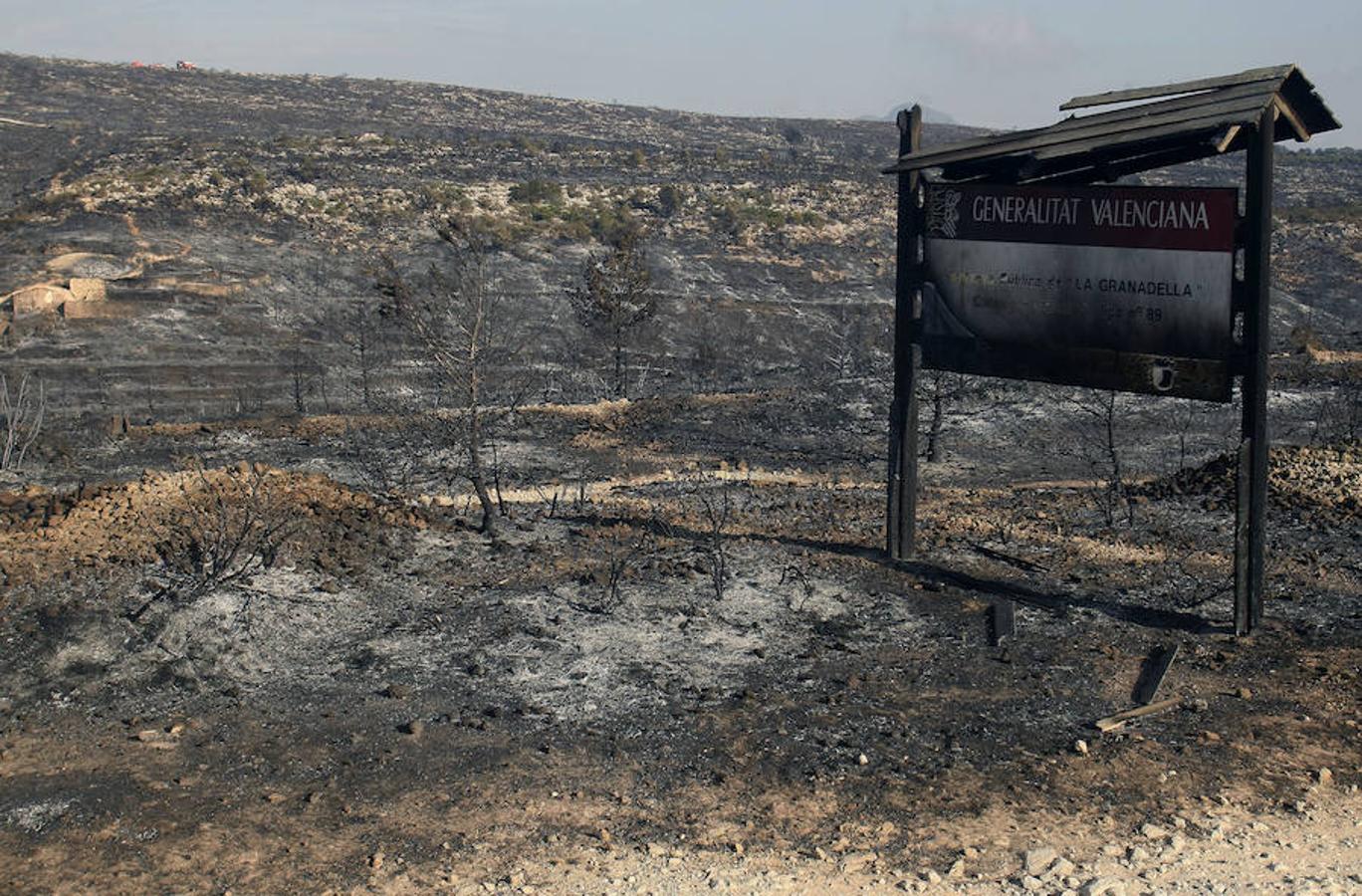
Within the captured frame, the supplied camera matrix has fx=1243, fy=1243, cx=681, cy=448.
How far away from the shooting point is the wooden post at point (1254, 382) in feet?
32.6

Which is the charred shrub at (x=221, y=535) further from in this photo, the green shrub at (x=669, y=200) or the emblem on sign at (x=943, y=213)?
the green shrub at (x=669, y=200)

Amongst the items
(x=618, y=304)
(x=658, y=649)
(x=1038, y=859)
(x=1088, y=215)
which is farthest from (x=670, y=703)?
(x=618, y=304)

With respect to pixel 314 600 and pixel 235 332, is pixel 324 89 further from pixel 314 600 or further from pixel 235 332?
pixel 314 600

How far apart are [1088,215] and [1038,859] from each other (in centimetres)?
607

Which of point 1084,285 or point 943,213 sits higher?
point 943,213

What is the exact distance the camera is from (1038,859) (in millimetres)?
7145

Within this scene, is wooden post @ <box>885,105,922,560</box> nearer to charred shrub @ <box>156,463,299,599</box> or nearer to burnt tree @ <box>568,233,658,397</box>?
charred shrub @ <box>156,463,299,599</box>

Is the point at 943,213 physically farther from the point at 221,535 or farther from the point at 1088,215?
the point at 221,535

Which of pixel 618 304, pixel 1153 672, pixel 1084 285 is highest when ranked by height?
pixel 1084 285

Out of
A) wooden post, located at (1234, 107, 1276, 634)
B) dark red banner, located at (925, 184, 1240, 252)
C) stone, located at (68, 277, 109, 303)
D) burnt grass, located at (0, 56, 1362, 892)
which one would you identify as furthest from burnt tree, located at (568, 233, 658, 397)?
wooden post, located at (1234, 107, 1276, 634)

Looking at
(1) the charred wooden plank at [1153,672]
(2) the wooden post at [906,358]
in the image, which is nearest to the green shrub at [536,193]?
(2) the wooden post at [906,358]

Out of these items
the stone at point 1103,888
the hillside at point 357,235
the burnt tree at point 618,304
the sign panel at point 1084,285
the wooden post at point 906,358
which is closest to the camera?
the stone at point 1103,888

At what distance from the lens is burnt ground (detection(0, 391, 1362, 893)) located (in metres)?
7.30

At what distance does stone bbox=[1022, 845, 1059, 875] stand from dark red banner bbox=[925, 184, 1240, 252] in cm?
544
